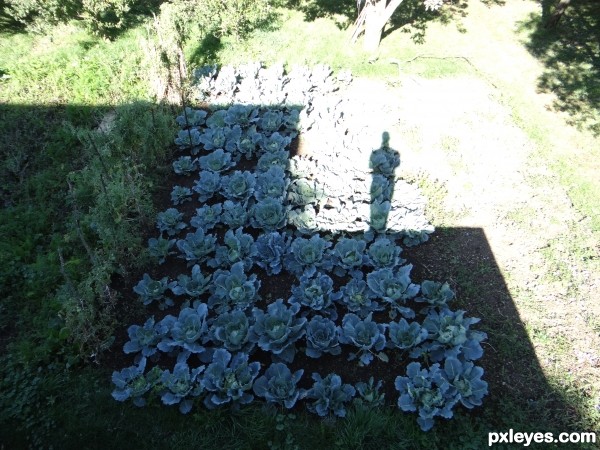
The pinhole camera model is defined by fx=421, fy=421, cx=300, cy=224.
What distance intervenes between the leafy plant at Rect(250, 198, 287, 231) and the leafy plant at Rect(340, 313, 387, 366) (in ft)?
5.38

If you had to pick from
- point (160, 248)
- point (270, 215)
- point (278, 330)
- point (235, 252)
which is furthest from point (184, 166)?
point (278, 330)

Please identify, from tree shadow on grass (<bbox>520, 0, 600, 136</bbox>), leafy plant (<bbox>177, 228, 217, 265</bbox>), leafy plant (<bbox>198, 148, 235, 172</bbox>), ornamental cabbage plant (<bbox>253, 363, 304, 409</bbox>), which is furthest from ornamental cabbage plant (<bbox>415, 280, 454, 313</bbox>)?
tree shadow on grass (<bbox>520, 0, 600, 136</bbox>)

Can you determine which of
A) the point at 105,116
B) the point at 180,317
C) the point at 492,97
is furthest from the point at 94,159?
the point at 492,97

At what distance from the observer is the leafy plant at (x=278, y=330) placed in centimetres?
411

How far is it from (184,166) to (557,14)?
8.77 m

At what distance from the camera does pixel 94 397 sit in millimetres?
3918

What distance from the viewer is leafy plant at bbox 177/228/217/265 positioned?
5.02m

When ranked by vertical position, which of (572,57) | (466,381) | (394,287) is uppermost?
(572,57)

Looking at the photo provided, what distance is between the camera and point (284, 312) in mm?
4289

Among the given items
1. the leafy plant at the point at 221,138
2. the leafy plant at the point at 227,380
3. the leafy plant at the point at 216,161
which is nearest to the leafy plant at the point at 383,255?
the leafy plant at the point at 227,380

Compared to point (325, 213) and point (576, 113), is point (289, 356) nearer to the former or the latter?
point (325, 213)

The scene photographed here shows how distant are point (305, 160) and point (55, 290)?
3.68 metres

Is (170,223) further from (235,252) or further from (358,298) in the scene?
(358,298)

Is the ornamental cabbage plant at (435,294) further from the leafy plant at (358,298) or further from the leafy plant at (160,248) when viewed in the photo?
the leafy plant at (160,248)
